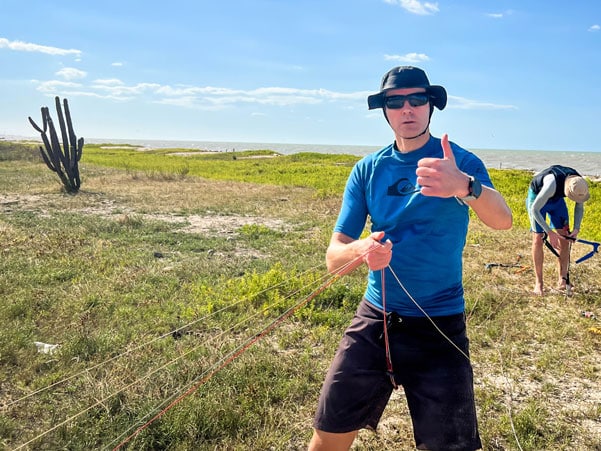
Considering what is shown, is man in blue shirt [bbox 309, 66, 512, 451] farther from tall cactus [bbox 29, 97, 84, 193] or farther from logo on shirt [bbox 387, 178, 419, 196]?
tall cactus [bbox 29, 97, 84, 193]

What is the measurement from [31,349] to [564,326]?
18.1 feet

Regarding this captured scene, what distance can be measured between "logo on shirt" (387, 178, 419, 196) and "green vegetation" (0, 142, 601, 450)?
4.68 feet

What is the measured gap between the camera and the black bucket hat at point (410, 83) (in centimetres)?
229

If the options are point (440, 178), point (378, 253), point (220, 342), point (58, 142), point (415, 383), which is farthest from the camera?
point (58, 142)

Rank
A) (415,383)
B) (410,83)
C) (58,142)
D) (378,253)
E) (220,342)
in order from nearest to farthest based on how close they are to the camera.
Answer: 1. (378,253)
2. (415,383)
3. (410,83)
4. (220,342)
5. (58,142)

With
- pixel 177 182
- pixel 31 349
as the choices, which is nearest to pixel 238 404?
pixel 31 349

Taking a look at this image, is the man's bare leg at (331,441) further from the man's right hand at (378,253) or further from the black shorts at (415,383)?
the man's right hand at (378,253)

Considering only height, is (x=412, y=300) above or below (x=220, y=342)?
above

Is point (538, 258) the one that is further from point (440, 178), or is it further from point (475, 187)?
point (440, 178)

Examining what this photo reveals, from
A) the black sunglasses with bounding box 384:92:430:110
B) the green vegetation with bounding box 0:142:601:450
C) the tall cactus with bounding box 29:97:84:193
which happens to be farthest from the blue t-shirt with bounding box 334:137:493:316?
the tall cactus with bounding box 29:97:84:193

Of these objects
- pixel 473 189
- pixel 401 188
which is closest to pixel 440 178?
pixel 473 189

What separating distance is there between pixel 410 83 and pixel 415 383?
1.55 metres

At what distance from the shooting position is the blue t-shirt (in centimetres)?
217

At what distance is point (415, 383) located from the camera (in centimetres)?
216
